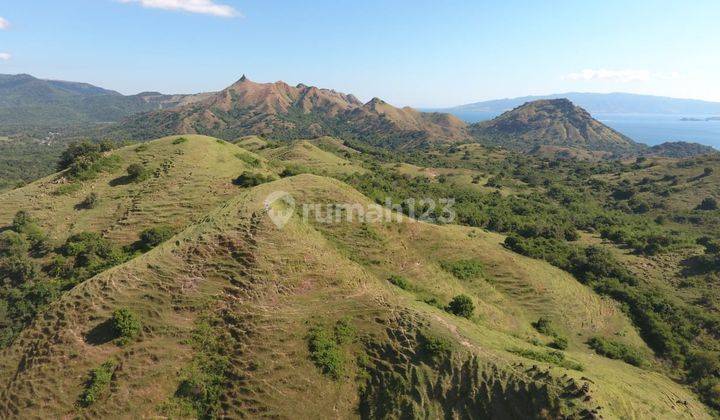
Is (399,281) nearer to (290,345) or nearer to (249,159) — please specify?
(290,345)

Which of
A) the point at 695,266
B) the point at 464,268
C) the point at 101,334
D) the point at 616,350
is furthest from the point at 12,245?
the point at 695,266

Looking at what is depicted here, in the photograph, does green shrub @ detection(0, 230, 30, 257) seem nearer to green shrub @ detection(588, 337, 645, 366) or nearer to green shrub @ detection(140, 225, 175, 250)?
green shrub @ detection(140, 225, 175, 250)

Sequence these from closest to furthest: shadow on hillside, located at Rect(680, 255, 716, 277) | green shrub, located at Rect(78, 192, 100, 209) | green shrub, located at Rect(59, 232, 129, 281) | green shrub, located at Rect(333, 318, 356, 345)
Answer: green shrub, located at Rect(333, 318, 356, 345) < green shrub, located at Rect(59, 232, 129, 281) < green shrub, located at Rect(78, 192, 100, 209) < shadow on hillside, located at Rect(680, 255, 716, 277)

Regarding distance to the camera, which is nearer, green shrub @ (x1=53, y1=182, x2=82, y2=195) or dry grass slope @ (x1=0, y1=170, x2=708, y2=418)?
dry grass slope @ (x1=0, y1=170, x2=708, y2=418)

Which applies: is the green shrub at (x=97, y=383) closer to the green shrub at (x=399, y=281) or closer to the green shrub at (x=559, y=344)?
the green shrub at (x=399, y=281)

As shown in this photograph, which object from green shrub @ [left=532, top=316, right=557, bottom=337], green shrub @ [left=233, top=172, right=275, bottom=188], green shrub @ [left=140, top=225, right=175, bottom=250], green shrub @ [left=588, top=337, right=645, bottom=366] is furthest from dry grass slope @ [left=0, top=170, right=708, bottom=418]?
green shrub @ [left=233, top=172, right=275, bottom=188]

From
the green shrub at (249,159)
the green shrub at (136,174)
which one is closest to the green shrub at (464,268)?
the green shrub at (249,159)
